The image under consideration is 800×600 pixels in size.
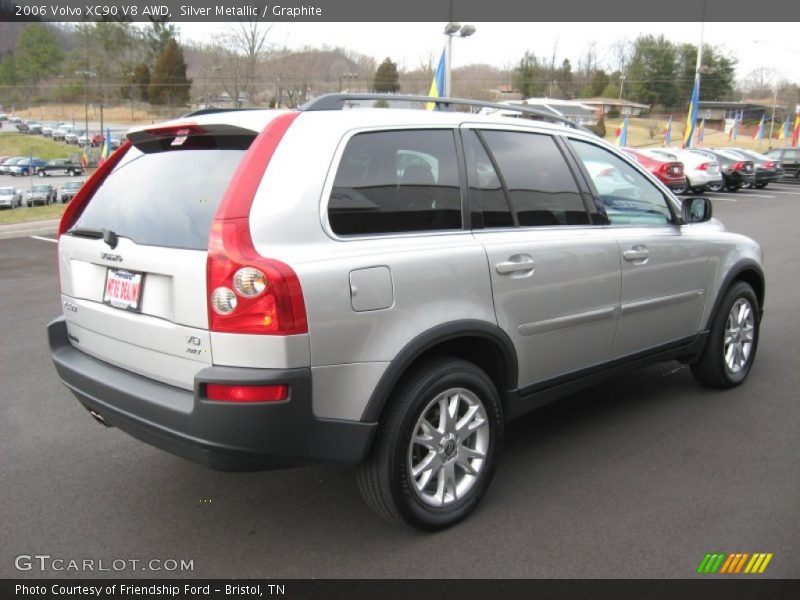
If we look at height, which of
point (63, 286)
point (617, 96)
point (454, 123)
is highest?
point (617, 96)

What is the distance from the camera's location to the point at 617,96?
8662cm

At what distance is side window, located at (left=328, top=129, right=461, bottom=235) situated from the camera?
9.13ft

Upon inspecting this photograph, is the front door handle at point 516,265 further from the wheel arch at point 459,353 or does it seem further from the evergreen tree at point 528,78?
the evergreen tree at point 528,78

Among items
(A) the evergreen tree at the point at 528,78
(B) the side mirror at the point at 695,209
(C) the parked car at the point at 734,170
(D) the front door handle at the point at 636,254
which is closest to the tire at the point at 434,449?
(D) the front door handle at the point at 636,254

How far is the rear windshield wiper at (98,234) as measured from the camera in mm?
2982

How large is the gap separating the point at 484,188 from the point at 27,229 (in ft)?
42.8

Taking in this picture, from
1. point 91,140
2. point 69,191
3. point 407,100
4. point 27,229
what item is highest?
point 407,100

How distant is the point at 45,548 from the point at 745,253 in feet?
14.9

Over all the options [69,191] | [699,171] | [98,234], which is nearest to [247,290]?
[98,234]

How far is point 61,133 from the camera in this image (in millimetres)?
71812

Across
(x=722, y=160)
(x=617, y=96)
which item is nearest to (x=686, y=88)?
(x=617, y=96)

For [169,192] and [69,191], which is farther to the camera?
[69,191]

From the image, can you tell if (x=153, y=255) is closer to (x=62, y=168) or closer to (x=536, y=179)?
(x=536, y=179)

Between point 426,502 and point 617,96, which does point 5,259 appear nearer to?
point 426,502
